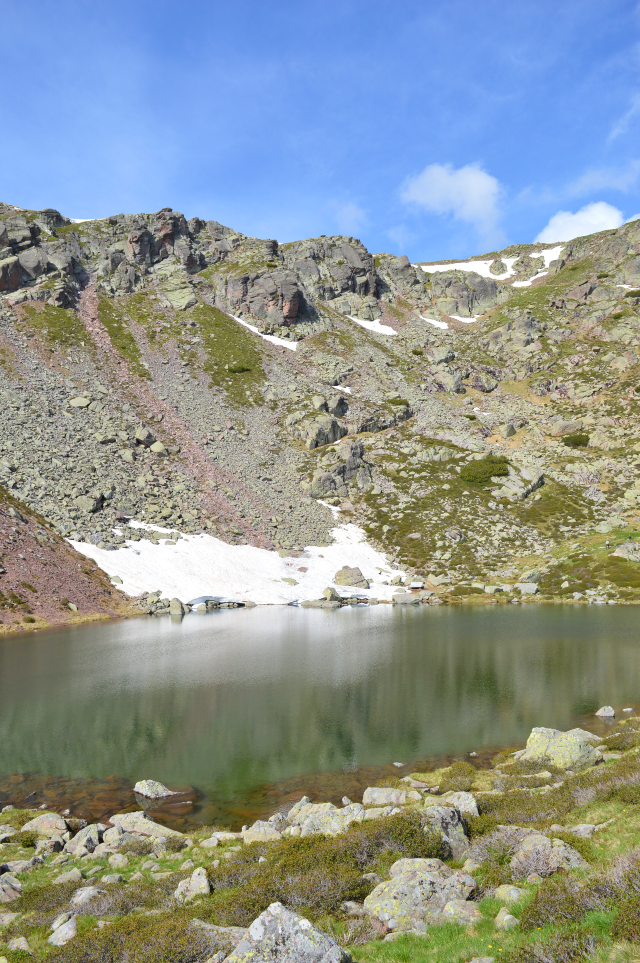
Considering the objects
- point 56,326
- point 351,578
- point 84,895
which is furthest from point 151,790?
point 56,326

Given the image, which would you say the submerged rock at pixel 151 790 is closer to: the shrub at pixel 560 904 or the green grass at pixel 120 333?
the shrub at pixel 560 904

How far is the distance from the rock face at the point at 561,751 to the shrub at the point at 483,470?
79066mm

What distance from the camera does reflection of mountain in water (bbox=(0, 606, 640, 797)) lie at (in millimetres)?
23609

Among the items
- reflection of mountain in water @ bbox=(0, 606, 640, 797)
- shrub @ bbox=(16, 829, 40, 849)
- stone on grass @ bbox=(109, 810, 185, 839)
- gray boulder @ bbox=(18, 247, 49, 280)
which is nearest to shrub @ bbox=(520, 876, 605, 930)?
stone on grass @ bbox=(109, 810, 185, 839)

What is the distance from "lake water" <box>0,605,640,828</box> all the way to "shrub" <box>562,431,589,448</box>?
63540 mm

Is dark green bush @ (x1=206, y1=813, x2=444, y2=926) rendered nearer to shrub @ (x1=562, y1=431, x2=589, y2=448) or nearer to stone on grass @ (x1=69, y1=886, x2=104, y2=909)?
stone on grass @ (x1=69, y1=886, x2=104, y2=909)

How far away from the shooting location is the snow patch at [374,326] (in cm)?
15600

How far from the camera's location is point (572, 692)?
3142 cm

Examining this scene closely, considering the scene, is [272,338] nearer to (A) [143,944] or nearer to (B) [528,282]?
(B) [528,282]

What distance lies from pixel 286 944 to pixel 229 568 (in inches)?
2717

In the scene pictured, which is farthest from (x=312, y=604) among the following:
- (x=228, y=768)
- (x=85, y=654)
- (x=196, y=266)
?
(x=196, y=266)

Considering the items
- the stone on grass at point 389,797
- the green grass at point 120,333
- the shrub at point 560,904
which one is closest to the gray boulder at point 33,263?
the green grass at point 120,333

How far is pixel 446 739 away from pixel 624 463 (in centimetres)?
9206

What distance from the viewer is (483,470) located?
9975cm
